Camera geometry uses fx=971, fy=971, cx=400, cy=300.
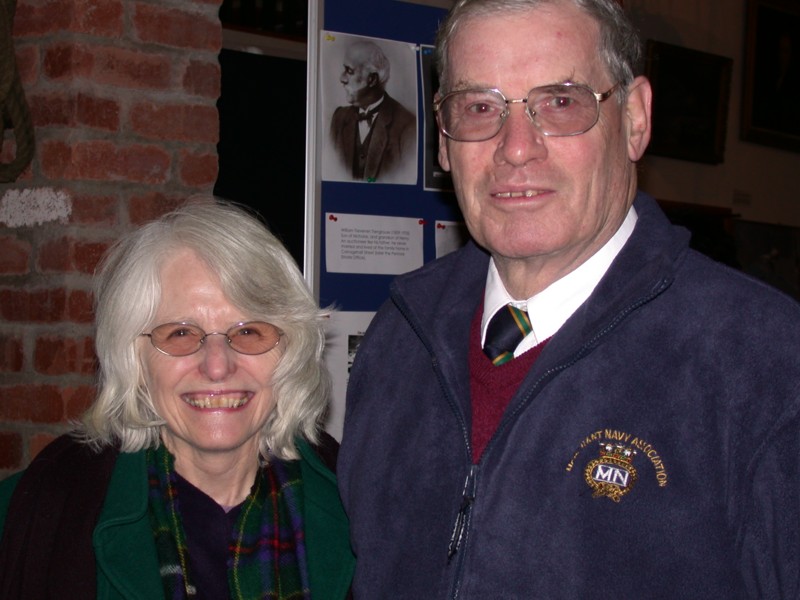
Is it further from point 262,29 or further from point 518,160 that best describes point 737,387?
point 262,29

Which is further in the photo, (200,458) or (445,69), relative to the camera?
(200,458)

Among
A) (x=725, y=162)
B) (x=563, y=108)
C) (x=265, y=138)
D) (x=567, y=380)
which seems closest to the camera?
(x=567, y=380)

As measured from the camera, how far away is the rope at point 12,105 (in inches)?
110

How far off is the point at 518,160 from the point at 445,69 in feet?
1.03

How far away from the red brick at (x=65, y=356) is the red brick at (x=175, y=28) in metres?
0.96

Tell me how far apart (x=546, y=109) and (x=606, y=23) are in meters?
0.21

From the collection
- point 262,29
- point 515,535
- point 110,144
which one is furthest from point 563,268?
point 262,29

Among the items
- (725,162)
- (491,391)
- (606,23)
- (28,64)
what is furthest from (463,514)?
(725,162)

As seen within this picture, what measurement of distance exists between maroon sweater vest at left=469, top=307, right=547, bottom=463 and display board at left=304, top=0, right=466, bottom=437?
1.37 m

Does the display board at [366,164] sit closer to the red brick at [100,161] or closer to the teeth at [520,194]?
the red brick at [100,161]

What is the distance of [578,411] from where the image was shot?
167 cm

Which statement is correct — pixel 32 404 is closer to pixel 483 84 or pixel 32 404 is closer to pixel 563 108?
pixel 483 84

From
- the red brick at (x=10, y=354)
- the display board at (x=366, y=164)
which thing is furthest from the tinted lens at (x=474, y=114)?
the red brick at (x=10, y=354)

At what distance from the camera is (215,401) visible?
217 centimetres
